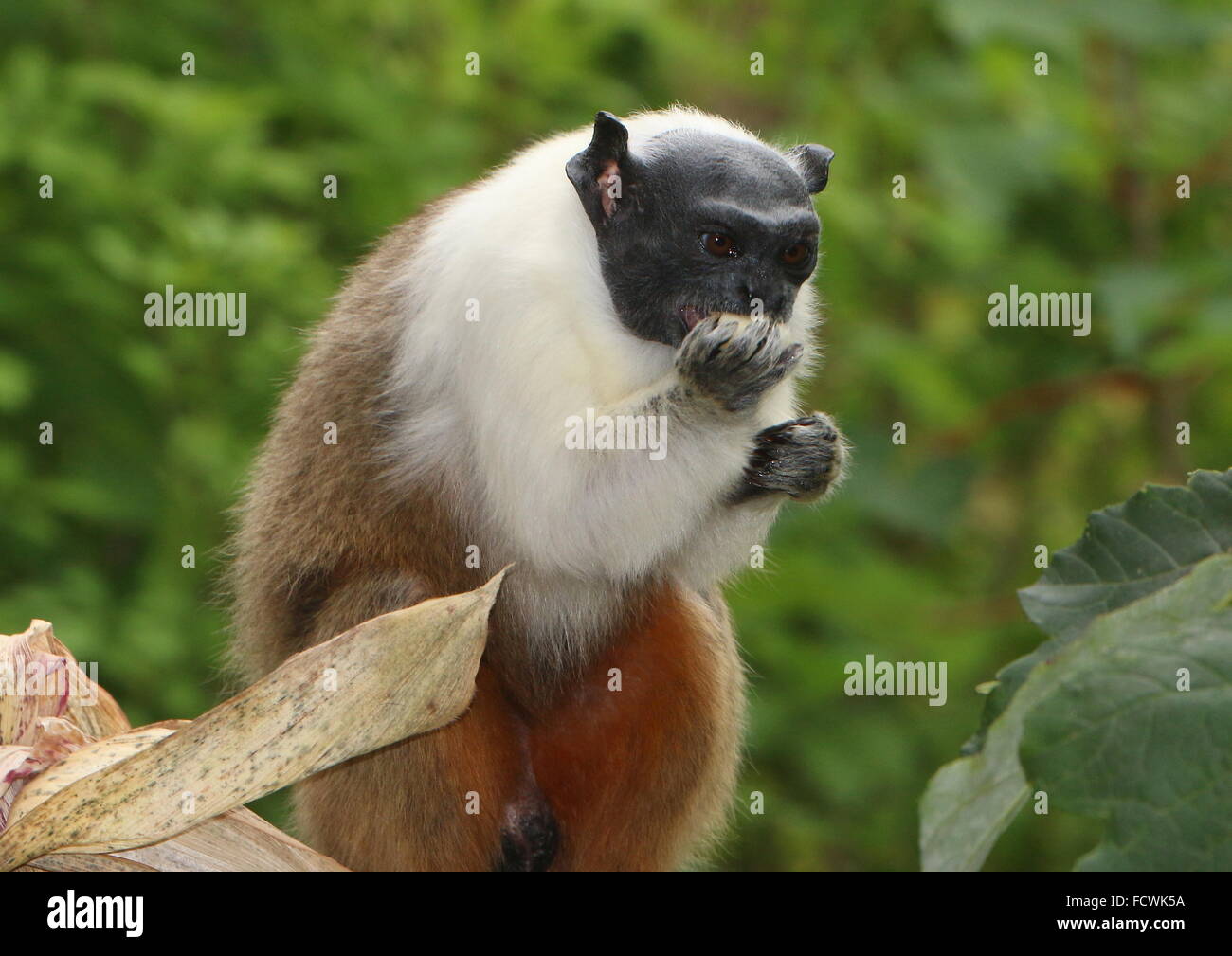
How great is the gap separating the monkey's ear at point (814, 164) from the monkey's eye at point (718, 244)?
0.45 m

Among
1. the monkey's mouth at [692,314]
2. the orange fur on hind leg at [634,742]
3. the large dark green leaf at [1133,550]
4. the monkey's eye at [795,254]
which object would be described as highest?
the monkey's eye at [795,254]

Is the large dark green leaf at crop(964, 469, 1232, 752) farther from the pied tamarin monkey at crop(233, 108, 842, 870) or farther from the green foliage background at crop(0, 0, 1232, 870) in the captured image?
the green foliage background at crop(0, 0, 1232, 870)

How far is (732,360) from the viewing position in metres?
3.15

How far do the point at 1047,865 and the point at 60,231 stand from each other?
5550 mm

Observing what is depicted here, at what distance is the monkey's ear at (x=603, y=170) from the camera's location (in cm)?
333

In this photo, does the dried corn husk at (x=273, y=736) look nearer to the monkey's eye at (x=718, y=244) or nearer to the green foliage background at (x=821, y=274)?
the monkey's eye at (x=718, y=244)

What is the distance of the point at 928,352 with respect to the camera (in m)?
6.58

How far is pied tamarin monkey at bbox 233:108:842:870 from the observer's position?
328cm

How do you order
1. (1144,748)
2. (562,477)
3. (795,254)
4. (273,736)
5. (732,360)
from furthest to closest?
(795,254) → (562,477) → (732,360) → (273,736) → (1144,748)

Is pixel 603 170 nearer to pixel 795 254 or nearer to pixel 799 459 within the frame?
pixel 795 254

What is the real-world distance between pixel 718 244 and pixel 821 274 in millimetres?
2897

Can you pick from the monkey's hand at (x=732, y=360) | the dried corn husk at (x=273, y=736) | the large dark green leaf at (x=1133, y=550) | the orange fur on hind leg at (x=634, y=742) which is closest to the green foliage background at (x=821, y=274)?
the orange fur on hind leg at (x=634, y=742)

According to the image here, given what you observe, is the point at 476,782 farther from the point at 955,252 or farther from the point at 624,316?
the point at 955,252

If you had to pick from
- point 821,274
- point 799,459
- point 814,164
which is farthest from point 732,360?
point 821,274
